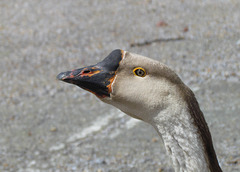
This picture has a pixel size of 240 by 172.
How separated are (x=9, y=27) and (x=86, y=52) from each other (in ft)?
9.05

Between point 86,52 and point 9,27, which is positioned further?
point 9,27

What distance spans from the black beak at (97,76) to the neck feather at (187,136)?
45cm

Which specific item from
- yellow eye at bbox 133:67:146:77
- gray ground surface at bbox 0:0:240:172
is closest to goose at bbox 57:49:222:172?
yellow eye at bbox 133:67:146:77

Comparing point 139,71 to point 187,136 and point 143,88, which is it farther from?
point 187,136

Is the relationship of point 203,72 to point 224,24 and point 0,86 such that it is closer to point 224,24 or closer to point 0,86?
point 224,24

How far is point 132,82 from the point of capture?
2656mm

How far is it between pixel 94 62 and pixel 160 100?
5.18m

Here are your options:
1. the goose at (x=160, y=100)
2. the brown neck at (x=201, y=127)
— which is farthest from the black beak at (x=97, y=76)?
the brown neck at (x=201, y=127)

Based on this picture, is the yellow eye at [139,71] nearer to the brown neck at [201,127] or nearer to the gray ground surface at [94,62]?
the brown neck at [201,127]

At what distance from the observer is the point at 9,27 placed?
9.63m

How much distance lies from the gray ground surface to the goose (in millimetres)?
1808

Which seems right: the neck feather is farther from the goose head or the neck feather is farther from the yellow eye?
the yellow eye

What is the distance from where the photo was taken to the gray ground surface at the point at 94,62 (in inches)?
193

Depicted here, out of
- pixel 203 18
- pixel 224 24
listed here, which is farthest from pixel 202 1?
pixel 224 24
